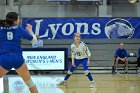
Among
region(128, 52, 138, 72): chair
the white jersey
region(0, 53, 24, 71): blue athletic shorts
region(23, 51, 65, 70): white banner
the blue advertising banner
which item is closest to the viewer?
region(0, 53, 24, 71): blue athletic shorts

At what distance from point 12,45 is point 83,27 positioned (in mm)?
14225

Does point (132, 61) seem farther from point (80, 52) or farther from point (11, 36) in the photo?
point (11, 36)

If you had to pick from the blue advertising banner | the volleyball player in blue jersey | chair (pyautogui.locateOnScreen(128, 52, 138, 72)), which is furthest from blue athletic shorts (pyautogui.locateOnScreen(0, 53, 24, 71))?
the blue advertising banner

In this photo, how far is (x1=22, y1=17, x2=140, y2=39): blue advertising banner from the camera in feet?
67.6

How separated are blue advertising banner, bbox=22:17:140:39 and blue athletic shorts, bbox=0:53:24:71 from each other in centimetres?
1411

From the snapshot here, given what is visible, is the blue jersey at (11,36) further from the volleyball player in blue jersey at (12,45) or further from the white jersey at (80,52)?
the white jersey at (80,52)

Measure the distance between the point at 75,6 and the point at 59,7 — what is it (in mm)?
1000

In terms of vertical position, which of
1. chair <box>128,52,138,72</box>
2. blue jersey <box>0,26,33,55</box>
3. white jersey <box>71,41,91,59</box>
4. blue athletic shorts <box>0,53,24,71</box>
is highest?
blue jersey <box>0,26,33,55</box>

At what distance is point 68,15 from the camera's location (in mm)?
21844

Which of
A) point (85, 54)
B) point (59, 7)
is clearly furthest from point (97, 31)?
point (85, 54)

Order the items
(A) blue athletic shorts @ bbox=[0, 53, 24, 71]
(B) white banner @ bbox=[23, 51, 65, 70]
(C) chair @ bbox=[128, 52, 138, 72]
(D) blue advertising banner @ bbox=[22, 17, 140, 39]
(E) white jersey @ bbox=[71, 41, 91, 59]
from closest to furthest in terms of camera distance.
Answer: (A) blue athletic shorts @ bbox=[0, 53, 24, 71] < (E) white jersey @ bbox=[71, 41, 91, 59] < (B) white banner @ bbox=[23, 51, 65, 70] < (C) chair @ bbox=[128, 52, 138, 72] < (D) blue advertising banner @ bbox=[22, 17, 140, 39]

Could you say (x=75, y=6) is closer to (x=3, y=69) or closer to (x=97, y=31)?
(x=97, y=31)

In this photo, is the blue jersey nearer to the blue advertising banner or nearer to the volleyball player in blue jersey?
the volleyball player in blue jersey

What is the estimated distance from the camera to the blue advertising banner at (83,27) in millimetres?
20609
